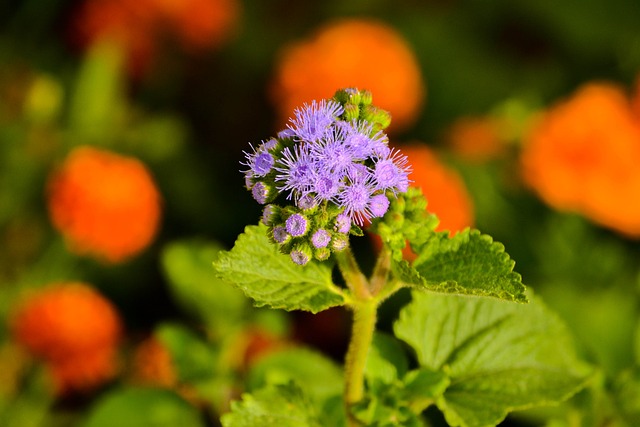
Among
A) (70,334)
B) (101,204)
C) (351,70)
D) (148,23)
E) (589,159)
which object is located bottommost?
(70,334)

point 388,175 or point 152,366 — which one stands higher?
point 152,366

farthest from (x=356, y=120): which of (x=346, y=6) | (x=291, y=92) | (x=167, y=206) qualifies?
(x=346, y=6)

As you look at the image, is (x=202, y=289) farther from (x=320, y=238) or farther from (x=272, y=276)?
(x=320, y=238)

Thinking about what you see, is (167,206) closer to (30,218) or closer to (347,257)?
(30,218)

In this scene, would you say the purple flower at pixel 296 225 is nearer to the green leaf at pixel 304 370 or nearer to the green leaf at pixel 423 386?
the green leaf at pixel 423 386

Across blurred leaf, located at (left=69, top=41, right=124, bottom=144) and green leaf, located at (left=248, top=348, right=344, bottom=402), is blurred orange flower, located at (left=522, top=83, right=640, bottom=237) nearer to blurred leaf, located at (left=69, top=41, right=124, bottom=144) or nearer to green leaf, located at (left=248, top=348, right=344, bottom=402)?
green leaf, located at (left=248, top=348, right=344, bottom=402)

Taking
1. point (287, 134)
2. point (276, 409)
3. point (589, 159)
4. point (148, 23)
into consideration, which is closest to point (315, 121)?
point (287, 134)
